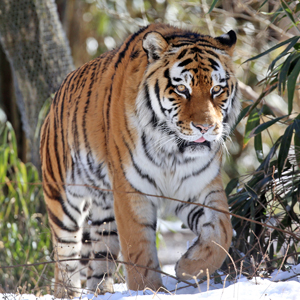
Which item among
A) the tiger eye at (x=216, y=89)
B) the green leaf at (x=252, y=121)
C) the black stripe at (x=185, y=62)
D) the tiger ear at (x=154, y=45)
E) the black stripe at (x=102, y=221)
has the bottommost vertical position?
the black stripe at (x=102, y=221)

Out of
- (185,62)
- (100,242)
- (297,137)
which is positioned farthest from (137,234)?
(297,137)

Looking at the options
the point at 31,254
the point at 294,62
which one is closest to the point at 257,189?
the point at 294,62

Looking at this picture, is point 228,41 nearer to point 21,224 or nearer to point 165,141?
point 165,141

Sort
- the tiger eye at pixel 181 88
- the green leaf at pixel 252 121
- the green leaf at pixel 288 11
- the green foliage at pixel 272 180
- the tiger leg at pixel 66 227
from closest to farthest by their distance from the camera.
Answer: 1. the tiger eye at pixel 181 88
2. the green leaf at pixel 288 11
3. the green foliage at pixel 272 180
4. the green leaf at pixel 252 121
5. the tiger leg at pixel 66 227

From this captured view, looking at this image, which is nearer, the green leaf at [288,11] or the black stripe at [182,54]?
the black stripe at [182,54]

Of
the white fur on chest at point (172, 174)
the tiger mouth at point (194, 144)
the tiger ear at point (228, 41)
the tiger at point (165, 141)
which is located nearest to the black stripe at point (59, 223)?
the tiger at point (165, 141)

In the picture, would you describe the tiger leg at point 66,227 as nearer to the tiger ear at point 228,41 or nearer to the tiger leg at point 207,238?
the tiger leg at point 207,238

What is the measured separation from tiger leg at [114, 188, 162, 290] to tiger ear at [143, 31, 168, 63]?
0.81 metres

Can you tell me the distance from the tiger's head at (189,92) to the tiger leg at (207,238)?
0.34 m

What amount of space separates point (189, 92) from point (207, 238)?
2.66 ft

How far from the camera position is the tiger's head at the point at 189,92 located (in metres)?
2.56

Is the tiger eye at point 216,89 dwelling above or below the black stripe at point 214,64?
below

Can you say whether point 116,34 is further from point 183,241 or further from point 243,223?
point 243,223

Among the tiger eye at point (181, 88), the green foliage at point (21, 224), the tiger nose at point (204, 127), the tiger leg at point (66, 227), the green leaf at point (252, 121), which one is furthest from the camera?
the green foliage at point (21, 224)
